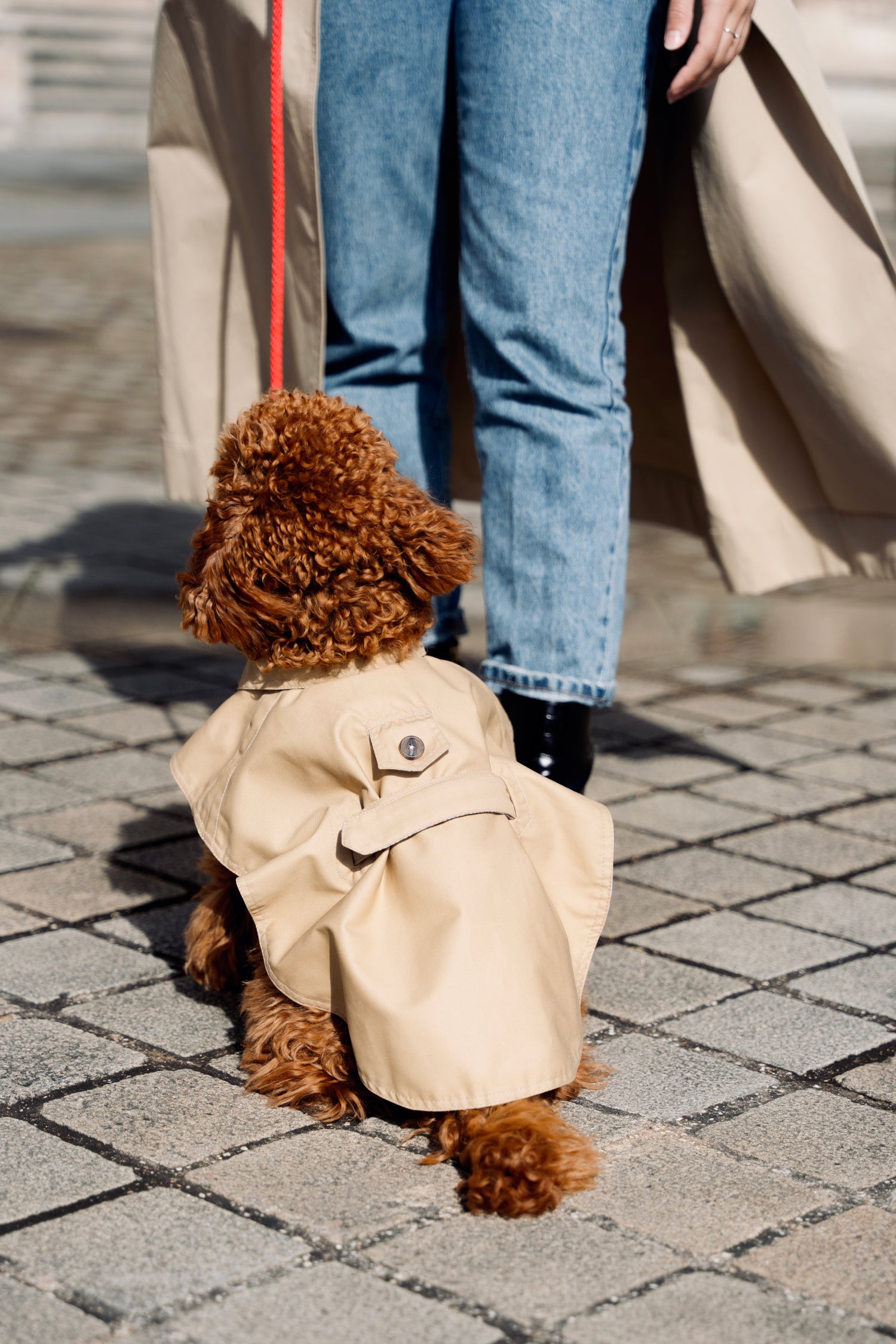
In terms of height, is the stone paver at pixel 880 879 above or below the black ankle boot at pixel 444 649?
below

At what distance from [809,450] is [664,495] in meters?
0.42

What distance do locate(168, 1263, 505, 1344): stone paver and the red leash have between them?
1431 millimetres

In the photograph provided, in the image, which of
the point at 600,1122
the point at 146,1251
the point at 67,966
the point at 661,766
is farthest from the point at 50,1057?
the point at 661,766

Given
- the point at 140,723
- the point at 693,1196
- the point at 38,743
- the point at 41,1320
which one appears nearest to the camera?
the point at 41,1320

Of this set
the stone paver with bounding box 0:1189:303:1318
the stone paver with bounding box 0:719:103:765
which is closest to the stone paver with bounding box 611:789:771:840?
the stone paver with bounding box 0:719:103:765

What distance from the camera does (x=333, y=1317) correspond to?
5.19 ft

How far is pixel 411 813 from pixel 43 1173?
0.59m

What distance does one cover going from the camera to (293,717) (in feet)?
6.72

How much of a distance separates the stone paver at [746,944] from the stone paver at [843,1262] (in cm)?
76

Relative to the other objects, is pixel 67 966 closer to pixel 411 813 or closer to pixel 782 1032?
pixel 411 813

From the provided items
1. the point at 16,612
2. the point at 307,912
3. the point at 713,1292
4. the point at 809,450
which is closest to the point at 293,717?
the point at 307,912

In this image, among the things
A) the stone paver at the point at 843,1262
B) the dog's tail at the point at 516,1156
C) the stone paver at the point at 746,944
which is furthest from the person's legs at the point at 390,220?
the stone paver at the point at 843,1262

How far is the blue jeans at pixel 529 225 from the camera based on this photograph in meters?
2.60

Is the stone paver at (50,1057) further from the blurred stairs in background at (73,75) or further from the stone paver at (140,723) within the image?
the blurred stairs in background at (73,75)
